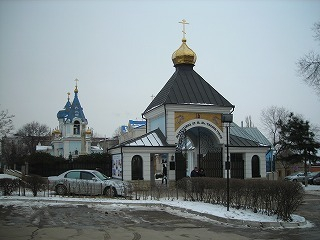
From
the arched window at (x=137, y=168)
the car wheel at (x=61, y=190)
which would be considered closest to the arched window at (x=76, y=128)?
the arched window at (x=137, y=168)

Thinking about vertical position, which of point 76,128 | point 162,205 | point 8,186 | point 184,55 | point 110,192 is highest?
point 184,55

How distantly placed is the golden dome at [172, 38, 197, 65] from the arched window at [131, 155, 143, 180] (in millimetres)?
8460

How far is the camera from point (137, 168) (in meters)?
22.4

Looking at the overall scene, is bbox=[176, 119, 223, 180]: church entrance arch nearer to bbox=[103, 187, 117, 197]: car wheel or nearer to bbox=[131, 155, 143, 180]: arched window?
bbox=[131, 155, 143, 180]: arched window

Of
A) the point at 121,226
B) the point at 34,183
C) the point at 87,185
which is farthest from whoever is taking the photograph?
the point at 87,185

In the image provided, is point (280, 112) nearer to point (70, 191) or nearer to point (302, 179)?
point (302, 179)

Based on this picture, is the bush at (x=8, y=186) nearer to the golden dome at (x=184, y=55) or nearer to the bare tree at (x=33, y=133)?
the golden dome at (x=184, y=55)

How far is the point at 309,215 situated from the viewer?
13.3 metres

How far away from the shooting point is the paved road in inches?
360

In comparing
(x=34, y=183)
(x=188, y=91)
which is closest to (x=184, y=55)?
(x=188, y=91)

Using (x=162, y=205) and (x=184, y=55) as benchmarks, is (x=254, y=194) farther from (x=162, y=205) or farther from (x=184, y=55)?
(x=184, y=55)

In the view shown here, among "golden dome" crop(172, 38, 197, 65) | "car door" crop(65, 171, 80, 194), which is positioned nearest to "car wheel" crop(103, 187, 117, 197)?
"car door" crop(65, 171, 80, 194)

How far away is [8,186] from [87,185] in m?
3.68

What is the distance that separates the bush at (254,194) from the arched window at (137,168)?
6346 millimetres
